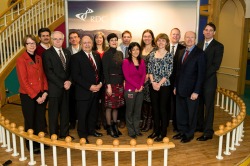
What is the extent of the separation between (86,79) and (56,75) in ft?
1.32

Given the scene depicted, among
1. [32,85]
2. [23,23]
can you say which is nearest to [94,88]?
[32,85]

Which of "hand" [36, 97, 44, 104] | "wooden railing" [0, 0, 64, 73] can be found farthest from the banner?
"wooden railing" [0, 0, 64, 73]

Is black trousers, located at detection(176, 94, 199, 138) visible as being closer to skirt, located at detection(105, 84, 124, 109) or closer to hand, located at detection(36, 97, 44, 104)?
skirt, located at detection(105, 84, 124, 109)

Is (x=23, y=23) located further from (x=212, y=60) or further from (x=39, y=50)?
(x=212, y=60)

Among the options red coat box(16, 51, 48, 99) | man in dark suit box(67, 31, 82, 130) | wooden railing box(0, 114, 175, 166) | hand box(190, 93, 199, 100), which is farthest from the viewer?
man in dark suit box(67, 31, 82, 130)

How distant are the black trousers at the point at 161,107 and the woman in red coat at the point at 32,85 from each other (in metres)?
Result: 1.44

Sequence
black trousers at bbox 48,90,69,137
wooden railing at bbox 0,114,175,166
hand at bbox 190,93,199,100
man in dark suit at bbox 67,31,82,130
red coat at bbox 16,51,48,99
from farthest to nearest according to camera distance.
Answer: man in dark suit at bbox 67,31,82,130 → hand at bbox 190,93,199,100 → black trousers at bbox 48,90,69,137 → red coat at bbox 16,51,48,99 → wooden railing at bbox 0,114,175,166

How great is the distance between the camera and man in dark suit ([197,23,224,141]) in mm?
3715

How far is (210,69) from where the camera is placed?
372cm

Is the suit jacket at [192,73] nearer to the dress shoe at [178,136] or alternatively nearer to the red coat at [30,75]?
the dress shoe at [178,136]

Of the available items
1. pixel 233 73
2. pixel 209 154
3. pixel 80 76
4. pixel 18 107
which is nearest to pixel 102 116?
pixel 80 76

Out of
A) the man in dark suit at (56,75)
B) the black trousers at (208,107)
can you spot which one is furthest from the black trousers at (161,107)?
the man in dark suit at (56,75)

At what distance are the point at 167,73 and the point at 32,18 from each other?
14.8 ft

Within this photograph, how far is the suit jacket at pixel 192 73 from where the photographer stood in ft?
11.6
